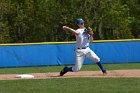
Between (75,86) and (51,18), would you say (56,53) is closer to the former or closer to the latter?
(75,86)

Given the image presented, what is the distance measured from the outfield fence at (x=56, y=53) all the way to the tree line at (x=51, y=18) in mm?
13427

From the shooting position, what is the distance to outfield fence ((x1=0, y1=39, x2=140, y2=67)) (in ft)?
69.4

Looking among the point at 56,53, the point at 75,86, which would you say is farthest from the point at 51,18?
the point at 75,86

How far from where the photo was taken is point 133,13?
5094cm

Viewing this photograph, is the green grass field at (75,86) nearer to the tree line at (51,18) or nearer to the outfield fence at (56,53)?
the outfield fence at (56,53)

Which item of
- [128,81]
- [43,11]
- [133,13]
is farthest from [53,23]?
[128,81]

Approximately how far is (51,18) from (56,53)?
16.3m

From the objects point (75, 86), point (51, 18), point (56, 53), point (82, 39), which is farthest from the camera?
point (51, 18)

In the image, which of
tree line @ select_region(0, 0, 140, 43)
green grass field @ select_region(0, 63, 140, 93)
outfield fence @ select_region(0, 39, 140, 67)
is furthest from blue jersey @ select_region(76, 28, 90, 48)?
tree line @ select_region(0, 0, 140, 43)

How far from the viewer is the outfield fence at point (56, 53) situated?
69.4 ft

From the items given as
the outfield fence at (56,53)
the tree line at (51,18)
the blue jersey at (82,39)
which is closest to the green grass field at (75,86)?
the blue jersey at (82,39)

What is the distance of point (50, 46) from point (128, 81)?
10.1 m

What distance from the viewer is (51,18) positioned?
124 feet

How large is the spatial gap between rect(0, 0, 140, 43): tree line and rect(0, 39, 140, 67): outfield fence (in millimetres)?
13427
